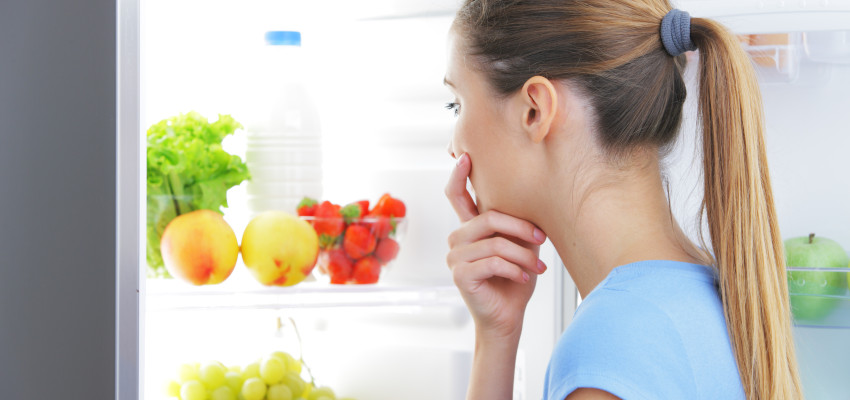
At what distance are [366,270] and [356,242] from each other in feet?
0.17

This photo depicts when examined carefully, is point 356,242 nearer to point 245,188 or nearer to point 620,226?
point 245,188

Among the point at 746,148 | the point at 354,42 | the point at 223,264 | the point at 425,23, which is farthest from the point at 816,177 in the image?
the point at 223,264

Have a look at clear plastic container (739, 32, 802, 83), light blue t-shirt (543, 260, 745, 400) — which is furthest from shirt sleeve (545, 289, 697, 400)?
clear plastic container (739, 32, 802, 83)

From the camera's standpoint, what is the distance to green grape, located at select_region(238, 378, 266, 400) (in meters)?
1.24

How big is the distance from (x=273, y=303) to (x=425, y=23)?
0.53m

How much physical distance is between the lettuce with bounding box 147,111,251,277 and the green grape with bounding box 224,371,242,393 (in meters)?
0.21

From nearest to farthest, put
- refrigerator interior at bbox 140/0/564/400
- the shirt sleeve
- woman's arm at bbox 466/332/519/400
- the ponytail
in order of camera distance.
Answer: the shirt sleeve
the ponytail
woman's arm at bbox 466/332/519/400
refrigerator interior at bbox 140/0/564/400

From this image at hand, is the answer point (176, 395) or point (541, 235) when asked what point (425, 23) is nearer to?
point (541, 235)

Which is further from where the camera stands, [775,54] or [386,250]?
[386,250]

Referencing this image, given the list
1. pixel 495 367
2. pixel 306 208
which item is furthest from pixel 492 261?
pixel 306 208

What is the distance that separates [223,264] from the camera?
47.0 inches

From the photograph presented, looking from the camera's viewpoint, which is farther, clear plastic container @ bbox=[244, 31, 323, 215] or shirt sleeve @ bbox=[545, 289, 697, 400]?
clear plastic container @ bbox=[244, 31, 323, 215]

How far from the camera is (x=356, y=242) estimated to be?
4.25ft

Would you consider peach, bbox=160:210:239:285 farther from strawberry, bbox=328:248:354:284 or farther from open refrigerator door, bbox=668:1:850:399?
→ open refrigerator door, bbox=668:1:850:399
